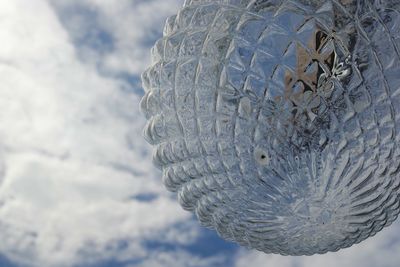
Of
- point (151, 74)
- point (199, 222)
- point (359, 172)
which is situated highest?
point (151, 74)

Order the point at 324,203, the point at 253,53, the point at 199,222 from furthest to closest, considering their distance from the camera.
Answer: the point at 199,222 → the point at 324,203 → the point at 253,53

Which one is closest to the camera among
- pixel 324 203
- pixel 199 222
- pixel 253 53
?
pixel 253 53

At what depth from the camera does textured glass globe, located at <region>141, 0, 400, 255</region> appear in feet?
2.75

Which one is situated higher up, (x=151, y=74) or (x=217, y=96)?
(x=151, y=74)

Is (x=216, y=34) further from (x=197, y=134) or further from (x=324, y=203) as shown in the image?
(x=324, y=203)

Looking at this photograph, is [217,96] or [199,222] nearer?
[217,96]

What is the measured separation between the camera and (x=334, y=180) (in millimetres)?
918

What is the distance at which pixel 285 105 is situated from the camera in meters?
0.84

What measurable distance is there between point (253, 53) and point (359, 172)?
213 mm

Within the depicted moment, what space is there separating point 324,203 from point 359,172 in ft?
0.25

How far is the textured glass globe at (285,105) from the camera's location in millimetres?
837

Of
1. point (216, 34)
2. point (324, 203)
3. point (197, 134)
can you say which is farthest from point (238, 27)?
point (324, 203)

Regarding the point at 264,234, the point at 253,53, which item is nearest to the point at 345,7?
the point at 253,53

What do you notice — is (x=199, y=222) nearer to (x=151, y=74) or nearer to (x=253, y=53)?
(x=151, y=74)
